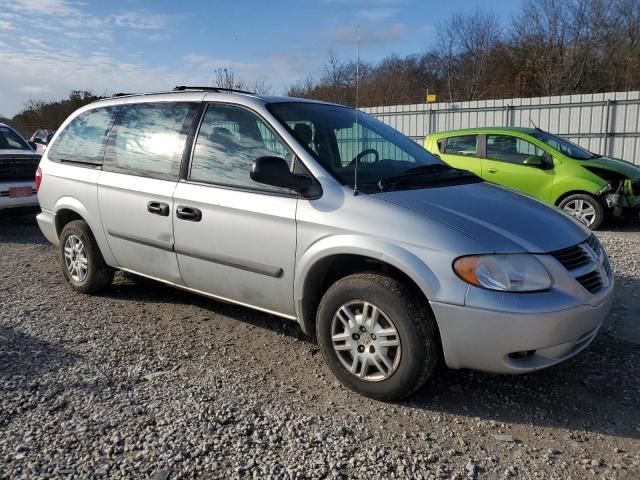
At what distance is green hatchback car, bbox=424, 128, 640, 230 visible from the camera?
8.24 m

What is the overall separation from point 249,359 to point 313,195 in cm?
128

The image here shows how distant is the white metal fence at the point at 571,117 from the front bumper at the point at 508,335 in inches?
517

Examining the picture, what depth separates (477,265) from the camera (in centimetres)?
277

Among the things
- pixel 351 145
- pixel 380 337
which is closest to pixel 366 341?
pixel 380 337

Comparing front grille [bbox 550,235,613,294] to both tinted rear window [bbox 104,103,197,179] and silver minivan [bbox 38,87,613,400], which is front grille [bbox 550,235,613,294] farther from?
tinted rear window [bbox 104,103,197,179]

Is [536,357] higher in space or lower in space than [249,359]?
higher

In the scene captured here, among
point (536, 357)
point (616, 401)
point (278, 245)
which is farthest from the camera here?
point (278, 245)

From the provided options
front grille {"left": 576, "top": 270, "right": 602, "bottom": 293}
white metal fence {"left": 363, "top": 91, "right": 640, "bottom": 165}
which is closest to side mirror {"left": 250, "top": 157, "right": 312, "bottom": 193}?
front grille {"left": 576, "top": 270, "right": 602, "bottom": 293}

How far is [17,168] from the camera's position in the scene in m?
8.40

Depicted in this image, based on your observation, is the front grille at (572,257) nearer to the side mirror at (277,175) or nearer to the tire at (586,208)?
the side mirror at (277,175)

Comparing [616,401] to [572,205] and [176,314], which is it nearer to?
[176,314]

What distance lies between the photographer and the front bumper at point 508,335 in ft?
8.95

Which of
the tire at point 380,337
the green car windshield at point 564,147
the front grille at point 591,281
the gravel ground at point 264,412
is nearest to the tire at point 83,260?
the gravel ground at point 264,412

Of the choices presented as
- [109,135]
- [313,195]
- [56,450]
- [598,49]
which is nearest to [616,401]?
[313,195]
